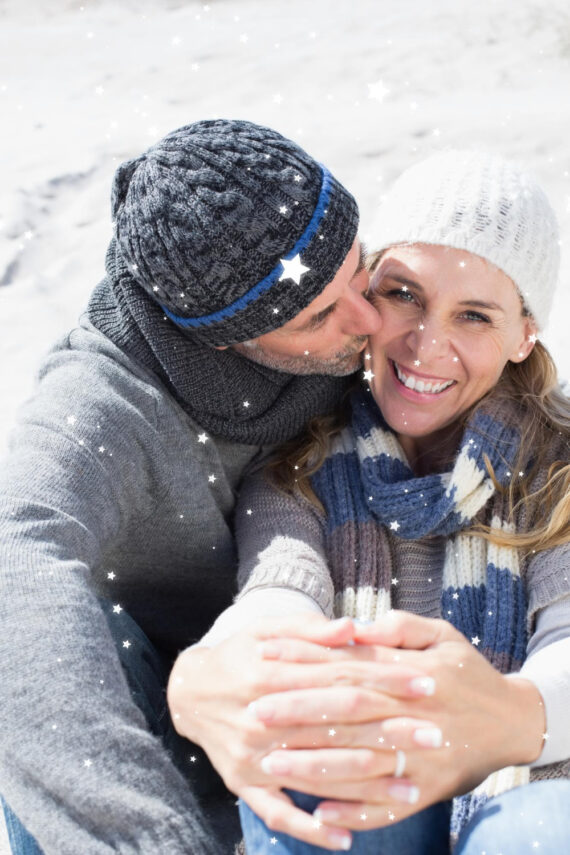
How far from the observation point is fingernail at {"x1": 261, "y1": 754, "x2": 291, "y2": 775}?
1244mm

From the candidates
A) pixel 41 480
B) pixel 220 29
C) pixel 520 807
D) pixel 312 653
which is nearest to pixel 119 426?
pixel 41 480

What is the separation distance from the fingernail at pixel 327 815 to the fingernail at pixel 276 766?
7cm

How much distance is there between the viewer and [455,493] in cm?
175

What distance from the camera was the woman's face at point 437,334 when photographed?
1.73 metres

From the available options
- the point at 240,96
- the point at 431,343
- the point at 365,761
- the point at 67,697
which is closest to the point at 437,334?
the point at 431,343

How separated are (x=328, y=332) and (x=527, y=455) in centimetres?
49

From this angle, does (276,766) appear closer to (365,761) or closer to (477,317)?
(365,761)

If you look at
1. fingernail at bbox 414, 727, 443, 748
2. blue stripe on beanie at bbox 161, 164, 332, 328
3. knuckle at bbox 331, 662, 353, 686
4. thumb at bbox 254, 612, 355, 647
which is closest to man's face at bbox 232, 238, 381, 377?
blue stripe on beanie at bbox 161, 164, 332, 328

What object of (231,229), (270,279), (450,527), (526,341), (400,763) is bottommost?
(450,527)

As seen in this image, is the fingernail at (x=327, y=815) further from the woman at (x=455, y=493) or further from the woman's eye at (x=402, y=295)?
the woman's eye at (x=402, y=295)

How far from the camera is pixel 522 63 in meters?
4.54

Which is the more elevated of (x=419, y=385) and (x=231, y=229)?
(x=231, y=229)

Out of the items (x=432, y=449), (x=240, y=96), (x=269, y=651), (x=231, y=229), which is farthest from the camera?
(x=240, y=96)

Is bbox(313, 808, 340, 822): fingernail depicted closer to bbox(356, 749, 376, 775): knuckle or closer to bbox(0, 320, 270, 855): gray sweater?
bbox(356, 749, 376, 775): knuckle
